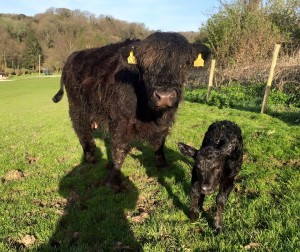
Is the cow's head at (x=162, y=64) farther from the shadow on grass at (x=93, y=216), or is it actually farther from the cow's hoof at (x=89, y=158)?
the cow's hoof at (x=89, y=158)

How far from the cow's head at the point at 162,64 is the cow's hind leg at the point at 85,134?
8.05ft

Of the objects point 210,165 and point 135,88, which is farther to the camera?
point 135,88

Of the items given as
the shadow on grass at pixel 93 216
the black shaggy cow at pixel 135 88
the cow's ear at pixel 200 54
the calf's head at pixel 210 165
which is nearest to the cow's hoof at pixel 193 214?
the calf's head at pixel 210 165

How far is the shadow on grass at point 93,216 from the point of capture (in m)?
3.58

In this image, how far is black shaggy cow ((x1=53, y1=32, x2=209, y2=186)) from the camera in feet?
14.7

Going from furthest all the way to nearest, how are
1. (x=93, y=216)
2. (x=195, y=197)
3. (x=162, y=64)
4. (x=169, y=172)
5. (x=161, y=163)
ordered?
1. (x=161, y=163)
2. (x=169, y=172)
3. (x=162, y=64)
4. (x=93, y=216)
5. (x=195, y=197)

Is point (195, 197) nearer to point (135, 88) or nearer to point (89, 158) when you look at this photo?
point (135, 88)

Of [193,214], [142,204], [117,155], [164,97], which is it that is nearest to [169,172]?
[117,155]

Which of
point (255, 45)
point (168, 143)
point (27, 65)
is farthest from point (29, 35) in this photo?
point (168, 143)

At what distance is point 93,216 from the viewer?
166 inches

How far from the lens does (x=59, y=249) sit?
3.53m

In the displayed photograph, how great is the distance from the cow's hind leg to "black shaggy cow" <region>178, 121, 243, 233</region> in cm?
329

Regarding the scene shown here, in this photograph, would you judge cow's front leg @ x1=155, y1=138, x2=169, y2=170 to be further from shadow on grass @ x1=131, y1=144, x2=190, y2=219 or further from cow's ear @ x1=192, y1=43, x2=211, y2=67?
cow's ear @ x1=192, y1=43, x2=211, y2=67

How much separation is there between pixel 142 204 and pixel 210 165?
1.54 m
